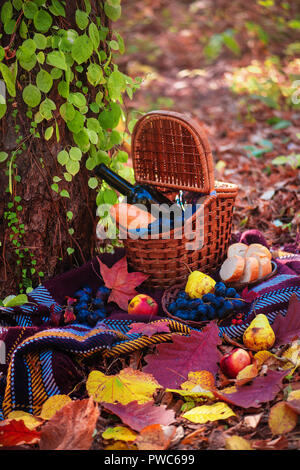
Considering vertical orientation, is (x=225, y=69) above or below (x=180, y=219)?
above

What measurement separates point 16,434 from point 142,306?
74 centimetres

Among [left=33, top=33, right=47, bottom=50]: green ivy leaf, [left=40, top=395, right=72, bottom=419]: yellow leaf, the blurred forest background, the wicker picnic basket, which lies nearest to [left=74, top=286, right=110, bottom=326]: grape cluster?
the wicker picnic basket

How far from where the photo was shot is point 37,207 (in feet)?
7.09

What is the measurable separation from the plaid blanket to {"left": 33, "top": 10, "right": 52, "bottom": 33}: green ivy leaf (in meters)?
1.08

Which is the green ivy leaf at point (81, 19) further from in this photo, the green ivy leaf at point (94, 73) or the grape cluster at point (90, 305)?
the grape cluster at point (90, 305)

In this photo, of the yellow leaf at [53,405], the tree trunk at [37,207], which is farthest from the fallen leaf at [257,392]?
the tree trunk at [37,207]

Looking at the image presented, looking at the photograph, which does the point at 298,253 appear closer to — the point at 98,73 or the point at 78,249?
the point at 78,249

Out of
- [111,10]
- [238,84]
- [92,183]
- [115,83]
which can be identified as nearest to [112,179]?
[92,183]

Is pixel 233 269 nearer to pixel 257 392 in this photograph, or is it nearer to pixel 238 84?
pixel 257 392

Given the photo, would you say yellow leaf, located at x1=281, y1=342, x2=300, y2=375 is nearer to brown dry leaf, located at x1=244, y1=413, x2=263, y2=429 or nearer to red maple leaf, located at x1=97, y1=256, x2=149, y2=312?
brown dry leaf, located at x1=244, y1=413, x2=263, y2=429

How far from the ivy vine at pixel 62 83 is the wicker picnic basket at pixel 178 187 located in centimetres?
19

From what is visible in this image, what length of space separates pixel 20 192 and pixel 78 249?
42cm

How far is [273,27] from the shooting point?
6406 mm
